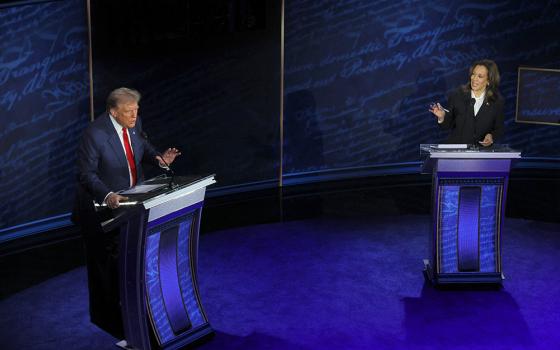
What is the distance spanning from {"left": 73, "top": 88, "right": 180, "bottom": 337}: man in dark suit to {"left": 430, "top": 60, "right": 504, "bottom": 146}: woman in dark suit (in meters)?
2.31

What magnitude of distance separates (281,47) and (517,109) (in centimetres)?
300

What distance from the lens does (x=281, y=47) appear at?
7.71 m

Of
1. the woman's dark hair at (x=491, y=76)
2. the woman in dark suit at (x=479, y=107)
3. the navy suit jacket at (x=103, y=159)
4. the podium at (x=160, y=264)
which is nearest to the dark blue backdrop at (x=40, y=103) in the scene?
the navy suit jacket at (x=103, y=159)

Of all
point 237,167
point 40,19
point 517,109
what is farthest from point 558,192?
point 40,19

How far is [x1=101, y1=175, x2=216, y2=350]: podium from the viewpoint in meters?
3.59

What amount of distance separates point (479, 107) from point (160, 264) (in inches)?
111

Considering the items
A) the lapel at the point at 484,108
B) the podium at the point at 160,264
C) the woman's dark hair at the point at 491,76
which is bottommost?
the podium at the point at 160,264

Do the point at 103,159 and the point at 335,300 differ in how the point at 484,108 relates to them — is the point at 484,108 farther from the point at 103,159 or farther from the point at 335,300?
the point at 103,159

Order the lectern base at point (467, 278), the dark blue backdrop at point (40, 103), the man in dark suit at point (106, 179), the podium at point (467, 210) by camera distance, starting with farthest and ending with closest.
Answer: the dark blue backdrop at point (40, 103) → the lectern base at point (467, 278) → the podium at point (467, 210) → the man in dark suit at point (106, 179)

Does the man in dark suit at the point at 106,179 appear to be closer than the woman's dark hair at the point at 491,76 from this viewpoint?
Yes

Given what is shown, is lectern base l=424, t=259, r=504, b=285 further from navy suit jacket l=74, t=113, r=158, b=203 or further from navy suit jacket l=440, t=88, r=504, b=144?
navy suit jacket l=74, t=113, r=158, b=203

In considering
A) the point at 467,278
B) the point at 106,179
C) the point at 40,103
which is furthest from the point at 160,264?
the point at 40,103

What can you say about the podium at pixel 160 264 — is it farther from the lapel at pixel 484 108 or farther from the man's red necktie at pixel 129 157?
the lapel at pixel 484 108

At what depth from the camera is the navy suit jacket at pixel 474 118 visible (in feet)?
17.6
